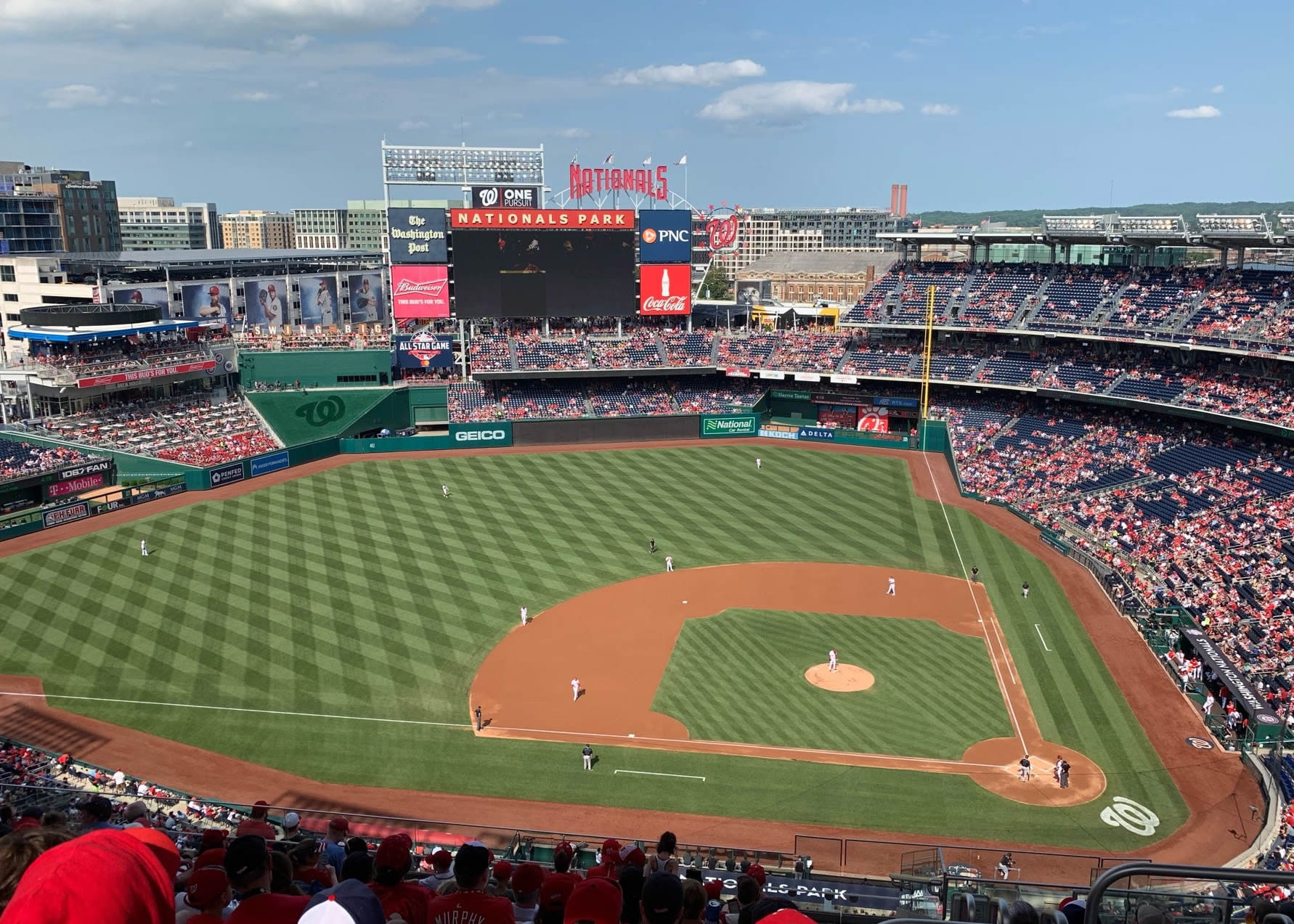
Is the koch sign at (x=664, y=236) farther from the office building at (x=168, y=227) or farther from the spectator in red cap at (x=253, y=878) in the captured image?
the office building at (x=168, y=227)

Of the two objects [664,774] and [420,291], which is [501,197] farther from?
[664,774]

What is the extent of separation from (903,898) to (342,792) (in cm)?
1543

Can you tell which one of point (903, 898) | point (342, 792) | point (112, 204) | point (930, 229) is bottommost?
point (342, 792)

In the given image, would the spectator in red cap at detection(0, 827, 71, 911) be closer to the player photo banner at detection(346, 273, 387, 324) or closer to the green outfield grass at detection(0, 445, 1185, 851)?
the green outfield grass at detection(0, 445, 1185, 851)

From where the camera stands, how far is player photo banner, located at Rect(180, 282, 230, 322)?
242ft

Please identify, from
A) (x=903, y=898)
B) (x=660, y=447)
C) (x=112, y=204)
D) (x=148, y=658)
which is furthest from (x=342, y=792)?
(x=112, y=204)

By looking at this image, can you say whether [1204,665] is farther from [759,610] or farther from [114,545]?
[114,545]

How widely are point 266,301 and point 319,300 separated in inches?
231

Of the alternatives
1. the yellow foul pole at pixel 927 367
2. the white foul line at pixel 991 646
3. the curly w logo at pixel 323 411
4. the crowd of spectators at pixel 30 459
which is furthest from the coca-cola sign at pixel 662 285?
the crowd of spectators at pixel 30 459

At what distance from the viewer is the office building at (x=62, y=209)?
310 ft

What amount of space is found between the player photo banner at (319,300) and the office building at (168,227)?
4554 inches

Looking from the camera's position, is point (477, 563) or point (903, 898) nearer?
point (903, 898)

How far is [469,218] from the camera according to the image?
60.2 meters

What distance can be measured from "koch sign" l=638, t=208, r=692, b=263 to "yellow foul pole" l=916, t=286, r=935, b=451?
51.2 feet
